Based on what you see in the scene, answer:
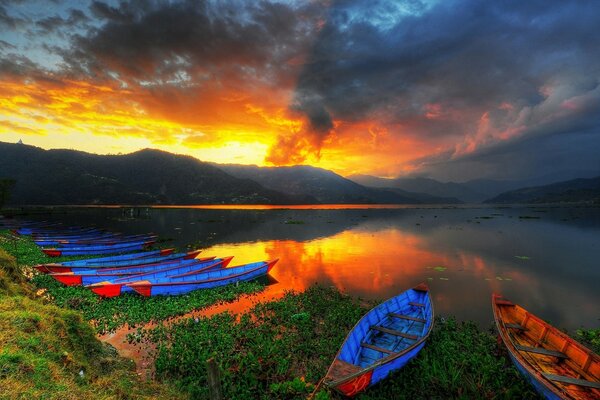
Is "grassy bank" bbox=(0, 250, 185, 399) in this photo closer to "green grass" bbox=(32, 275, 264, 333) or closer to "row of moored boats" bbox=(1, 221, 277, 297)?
"green grass" bbox=(32, 275, 264, 333)

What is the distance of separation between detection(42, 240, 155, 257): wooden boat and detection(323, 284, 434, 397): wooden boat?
37.5m

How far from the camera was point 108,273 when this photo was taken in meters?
23.3

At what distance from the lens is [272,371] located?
11.6 metres

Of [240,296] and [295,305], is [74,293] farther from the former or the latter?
[295,305]

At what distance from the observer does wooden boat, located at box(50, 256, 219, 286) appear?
70.1ft

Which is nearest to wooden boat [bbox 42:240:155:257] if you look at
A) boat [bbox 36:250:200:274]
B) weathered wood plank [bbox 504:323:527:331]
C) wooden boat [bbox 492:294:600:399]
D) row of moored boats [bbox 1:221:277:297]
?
row of moored boats [bbox 1:221:277:297]

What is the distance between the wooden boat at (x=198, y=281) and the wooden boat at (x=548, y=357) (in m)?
18.8

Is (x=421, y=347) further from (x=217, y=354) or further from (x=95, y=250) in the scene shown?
(x=95, y=250)

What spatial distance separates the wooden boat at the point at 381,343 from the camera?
9.30 m

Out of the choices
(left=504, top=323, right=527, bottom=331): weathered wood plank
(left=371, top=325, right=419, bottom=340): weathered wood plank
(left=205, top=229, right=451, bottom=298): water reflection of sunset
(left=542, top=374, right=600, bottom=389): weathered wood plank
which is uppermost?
(left=542, top=374, right=600, bottom=389): weathered wood plank

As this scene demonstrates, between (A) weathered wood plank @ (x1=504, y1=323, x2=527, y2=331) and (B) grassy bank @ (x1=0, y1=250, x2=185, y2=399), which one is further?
(A) weathered wood plank @ (x1=504, y1=323, x2=527, y2=331)

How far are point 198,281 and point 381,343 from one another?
48.5 ft

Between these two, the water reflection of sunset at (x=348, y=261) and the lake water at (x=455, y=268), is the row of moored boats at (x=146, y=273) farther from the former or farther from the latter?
the water reflection of sunset at (x=348, y=261)

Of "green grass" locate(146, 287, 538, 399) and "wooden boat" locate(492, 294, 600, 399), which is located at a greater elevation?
"wooden boat" locate(492, 294, 600, 399)
